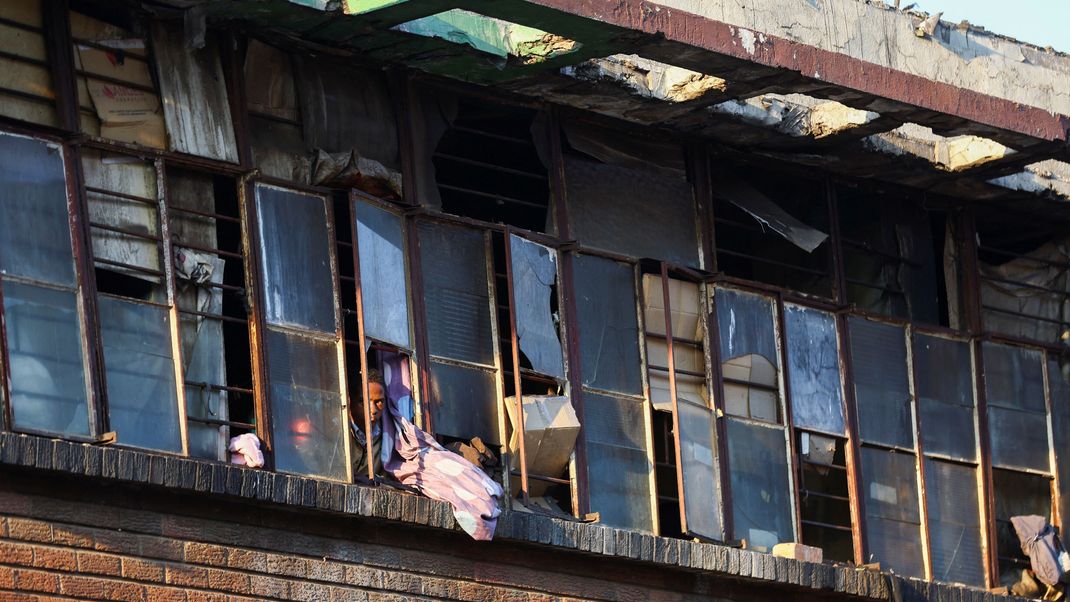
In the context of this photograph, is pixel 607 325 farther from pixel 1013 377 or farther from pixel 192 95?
pixel 1013 377

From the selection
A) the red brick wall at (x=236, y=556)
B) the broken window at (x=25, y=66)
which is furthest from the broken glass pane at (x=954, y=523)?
the broken window at (x=25, y=66)

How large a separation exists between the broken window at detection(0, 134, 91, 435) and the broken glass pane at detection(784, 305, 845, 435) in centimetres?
546

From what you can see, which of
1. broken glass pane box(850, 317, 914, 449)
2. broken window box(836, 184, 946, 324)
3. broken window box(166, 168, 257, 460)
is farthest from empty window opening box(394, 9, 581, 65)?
broken window box(836, 184, 946, 324)

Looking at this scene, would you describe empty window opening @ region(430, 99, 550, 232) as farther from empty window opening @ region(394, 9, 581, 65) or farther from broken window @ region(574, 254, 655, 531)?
empty window opening @ region(394, 9, 581, 65)

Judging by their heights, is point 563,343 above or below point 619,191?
below

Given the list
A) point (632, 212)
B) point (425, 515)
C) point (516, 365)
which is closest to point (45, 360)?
point (425, 515)

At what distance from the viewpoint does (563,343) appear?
15.2 metres

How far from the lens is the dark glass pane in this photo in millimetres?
17516

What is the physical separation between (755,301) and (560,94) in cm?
204

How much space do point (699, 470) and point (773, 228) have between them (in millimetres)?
1967

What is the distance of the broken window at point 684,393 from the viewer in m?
15.5

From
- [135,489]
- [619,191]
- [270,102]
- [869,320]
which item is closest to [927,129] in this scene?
[869,320]

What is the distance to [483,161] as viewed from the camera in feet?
53.2

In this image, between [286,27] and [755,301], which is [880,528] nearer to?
[755,301]
